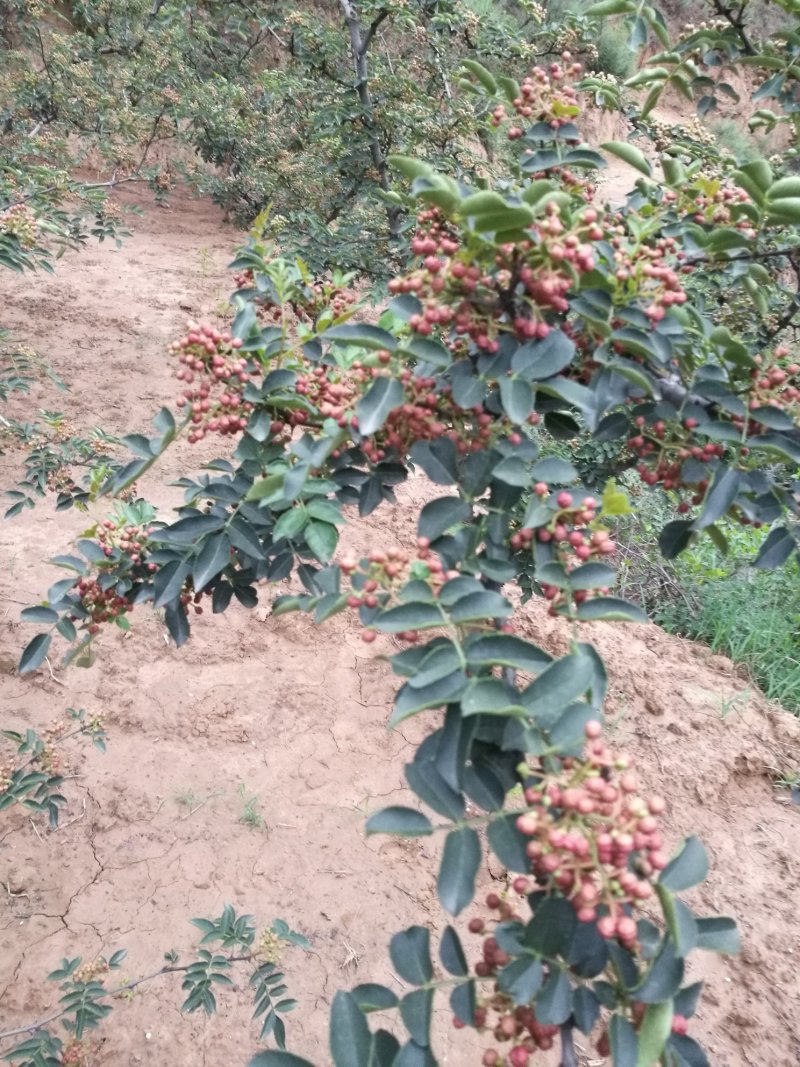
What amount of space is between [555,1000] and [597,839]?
170mm

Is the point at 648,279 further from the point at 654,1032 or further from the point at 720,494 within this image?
the point at 654,1032

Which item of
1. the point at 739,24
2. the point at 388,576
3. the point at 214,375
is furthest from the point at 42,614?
the point at 739,24

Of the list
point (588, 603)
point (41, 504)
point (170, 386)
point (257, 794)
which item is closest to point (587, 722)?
point (588, 603)

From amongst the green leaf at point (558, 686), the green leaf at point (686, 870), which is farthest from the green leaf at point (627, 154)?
the green leaf at point (686, 870)

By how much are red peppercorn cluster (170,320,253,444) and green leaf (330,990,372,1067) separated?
675 mm

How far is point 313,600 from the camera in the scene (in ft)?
2.77

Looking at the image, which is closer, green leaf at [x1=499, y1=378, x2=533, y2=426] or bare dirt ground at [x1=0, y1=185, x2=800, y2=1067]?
green leaf at [x1=499, y1=378, x2=533, y2=426]

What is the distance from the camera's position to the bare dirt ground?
2.00m

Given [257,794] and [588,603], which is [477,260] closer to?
[588,603]

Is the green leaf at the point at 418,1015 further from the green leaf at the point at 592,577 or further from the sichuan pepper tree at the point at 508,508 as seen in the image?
the green leaf at the point at 592,577

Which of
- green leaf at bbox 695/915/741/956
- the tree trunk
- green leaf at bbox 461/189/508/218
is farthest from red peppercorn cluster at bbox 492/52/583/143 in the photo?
the tree trunk

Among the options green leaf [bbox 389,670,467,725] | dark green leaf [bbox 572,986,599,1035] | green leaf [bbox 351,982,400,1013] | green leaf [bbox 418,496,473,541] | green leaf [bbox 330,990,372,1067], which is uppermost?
green leaf [bbox 418,496,473,541]

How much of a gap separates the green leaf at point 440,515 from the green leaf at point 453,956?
1.36 ft

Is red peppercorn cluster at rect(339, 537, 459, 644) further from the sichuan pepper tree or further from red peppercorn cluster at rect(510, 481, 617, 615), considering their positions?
red peppercorn cluster at rect(510, 481, 617, 615)
